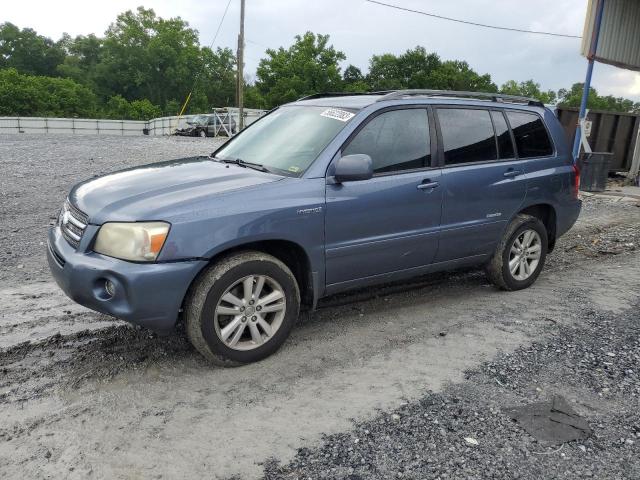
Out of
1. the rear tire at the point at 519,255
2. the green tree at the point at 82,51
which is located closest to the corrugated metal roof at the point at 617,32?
the rear tire at the point at 519,255

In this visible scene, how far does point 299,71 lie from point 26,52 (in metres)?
42.0

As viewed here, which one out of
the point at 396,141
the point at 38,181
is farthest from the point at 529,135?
the point at 38,181

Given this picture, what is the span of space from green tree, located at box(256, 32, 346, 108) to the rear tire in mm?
53167

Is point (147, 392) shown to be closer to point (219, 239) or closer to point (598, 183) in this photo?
point (219, 239)

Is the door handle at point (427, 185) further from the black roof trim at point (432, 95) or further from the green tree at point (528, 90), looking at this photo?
the green tree at point (528, 90)

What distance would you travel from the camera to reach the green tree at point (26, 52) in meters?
73.9

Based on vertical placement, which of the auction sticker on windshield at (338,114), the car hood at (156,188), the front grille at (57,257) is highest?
the auction sticker on windshield at (338,114)

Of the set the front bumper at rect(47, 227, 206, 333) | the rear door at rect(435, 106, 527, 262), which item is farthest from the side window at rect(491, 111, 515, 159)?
the front bumper at rect(47, 227, 206, 333)

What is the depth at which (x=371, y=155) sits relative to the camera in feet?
13.9

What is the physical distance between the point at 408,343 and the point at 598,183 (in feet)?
36.3

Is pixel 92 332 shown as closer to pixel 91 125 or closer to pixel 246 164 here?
Answer: pixel 246 164

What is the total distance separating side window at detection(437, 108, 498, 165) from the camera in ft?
15.5

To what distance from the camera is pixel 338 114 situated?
171 inches

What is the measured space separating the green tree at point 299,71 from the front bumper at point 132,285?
5502 cm
